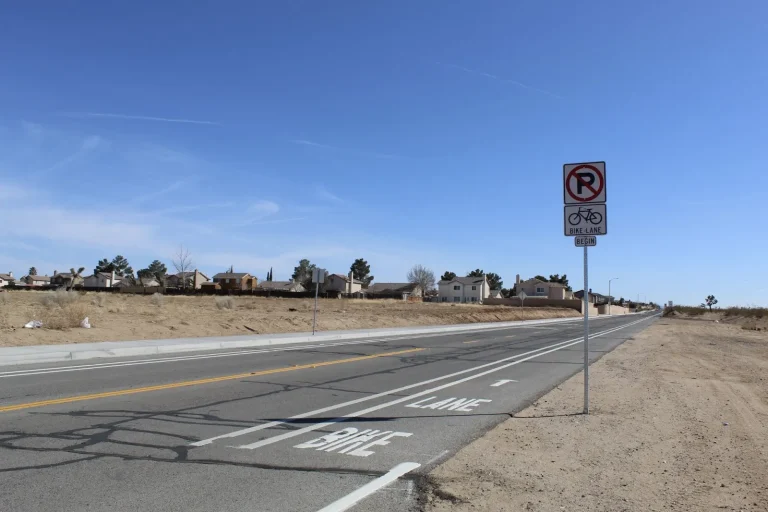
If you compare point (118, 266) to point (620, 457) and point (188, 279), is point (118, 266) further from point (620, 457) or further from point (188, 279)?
point (620, 457)

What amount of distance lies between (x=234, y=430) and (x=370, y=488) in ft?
9.22

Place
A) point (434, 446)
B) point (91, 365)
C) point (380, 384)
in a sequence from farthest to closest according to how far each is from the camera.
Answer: point (91, 365)
point (380, 384)
point (434, 446)

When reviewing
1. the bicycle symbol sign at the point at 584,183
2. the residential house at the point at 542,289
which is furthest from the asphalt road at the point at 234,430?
the residential house at the point at 542,289

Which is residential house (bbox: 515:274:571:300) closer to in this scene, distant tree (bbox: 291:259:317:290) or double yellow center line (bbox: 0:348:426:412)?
distant tree (bbox: 291:259:317:290)

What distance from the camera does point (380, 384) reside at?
11992 mm

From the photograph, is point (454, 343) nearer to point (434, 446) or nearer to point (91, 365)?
point (91, 365)

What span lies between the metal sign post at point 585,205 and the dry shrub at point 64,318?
59.9 ft

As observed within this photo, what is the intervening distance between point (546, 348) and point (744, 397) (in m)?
13.0

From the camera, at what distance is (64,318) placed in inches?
811

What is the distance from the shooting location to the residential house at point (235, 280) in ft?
371

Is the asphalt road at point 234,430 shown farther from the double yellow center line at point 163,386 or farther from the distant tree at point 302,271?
the distant tree at point 302,271

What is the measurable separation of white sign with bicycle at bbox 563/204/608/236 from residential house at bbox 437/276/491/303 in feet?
376

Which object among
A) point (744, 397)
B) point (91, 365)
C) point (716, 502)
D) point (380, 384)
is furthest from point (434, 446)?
point (91, 365)

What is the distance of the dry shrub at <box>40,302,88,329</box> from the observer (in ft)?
65.6
